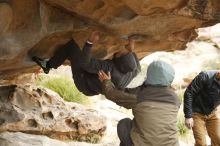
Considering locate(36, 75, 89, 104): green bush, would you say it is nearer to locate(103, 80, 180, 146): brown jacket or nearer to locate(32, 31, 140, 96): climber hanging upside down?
locate(32, 31, 140, 96): climber hanging upside down

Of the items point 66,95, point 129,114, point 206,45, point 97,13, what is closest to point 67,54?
point 97,13

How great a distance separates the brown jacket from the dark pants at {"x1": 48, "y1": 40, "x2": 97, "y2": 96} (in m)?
0.99

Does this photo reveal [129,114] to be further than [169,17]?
Yes

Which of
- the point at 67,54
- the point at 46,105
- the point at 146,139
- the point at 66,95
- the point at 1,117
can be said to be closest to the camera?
the point at 146,139

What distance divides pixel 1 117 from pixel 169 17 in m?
2.86

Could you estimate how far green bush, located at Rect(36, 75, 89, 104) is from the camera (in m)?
9.97

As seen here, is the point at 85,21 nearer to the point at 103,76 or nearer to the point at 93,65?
the point at 93,65

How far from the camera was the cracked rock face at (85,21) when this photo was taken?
483cm

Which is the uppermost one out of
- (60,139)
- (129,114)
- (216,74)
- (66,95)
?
(216,74)

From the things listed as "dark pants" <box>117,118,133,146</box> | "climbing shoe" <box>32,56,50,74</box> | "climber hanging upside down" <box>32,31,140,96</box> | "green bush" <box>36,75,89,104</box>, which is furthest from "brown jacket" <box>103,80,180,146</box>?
"green bush" <box>36,75,89,104</box>

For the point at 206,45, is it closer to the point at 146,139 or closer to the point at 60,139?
the point at 60,139

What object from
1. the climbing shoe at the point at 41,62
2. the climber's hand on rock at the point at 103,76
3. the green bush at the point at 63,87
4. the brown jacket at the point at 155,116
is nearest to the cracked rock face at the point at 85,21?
the climbing shoe at the point at 41,62

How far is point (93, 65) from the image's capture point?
17.2ft

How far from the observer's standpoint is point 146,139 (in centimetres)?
455
